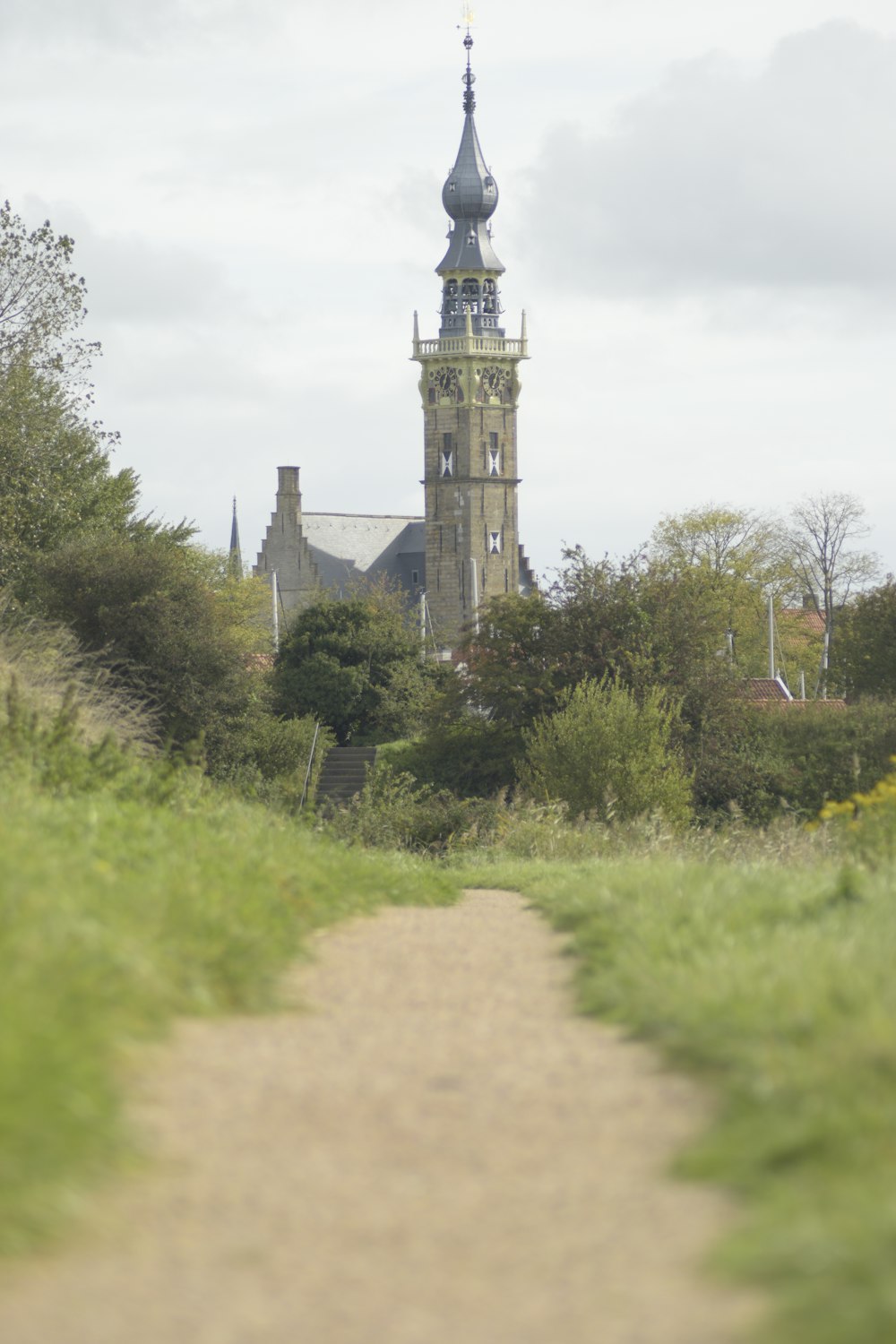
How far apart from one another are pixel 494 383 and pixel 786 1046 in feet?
378

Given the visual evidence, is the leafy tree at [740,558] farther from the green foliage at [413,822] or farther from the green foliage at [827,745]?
the green foliage at [413,822]

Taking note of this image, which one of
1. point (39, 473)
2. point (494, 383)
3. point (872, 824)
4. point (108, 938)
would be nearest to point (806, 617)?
point (494, 383)

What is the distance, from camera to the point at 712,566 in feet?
285

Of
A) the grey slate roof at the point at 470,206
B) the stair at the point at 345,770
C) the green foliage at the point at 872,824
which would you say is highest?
the grey slate roof at the point at 470,206

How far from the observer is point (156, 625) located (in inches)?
1574

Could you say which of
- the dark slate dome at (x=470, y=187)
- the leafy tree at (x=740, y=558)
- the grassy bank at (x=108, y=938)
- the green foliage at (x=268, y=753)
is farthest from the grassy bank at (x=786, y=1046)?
the dark slate dome at (x=470, y=187)

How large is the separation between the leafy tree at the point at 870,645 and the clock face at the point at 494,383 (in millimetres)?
60183

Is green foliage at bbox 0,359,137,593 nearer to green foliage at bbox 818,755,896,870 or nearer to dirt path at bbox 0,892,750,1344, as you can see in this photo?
green foliage at bbox 818,755,896,870

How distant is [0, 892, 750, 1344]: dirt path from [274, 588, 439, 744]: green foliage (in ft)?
170

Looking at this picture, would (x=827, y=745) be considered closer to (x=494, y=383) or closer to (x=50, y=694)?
(x=50, y=694)

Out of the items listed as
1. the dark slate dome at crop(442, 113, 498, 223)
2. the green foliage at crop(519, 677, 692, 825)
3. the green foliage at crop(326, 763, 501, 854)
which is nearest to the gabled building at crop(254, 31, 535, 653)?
the dark slate dome at crop(442, 113, 498, 223)

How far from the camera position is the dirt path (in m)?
4.18

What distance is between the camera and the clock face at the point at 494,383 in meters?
118

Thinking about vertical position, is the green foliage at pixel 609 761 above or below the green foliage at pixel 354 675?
below
